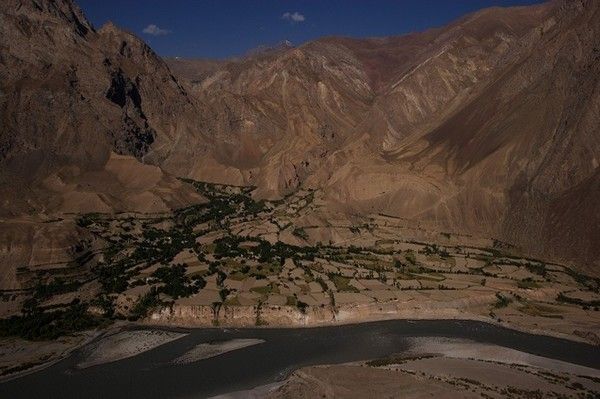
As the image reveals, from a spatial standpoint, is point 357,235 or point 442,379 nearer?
point 442,379

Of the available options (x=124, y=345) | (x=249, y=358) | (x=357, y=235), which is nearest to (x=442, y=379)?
(x=249, y=358)

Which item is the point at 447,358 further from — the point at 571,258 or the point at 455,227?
the point at 455,227

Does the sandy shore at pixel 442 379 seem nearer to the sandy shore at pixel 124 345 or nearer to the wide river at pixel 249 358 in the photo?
the wide river at pixel 249 358

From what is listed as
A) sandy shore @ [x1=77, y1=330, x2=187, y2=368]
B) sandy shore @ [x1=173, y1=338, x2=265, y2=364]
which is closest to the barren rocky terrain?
sandy shore @ [x1=77, y1=330, x2=187, y2=368]

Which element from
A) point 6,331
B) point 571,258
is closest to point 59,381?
point 6,331

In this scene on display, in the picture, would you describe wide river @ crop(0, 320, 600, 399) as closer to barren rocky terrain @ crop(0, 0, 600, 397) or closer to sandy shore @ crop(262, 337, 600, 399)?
barren rocky terrain @ crop(0, 0, 600, 397)

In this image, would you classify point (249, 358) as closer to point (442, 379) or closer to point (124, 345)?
point (124, 345)

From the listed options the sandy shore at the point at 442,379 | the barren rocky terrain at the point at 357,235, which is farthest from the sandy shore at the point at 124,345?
the sandy shore at the point at 442,379
